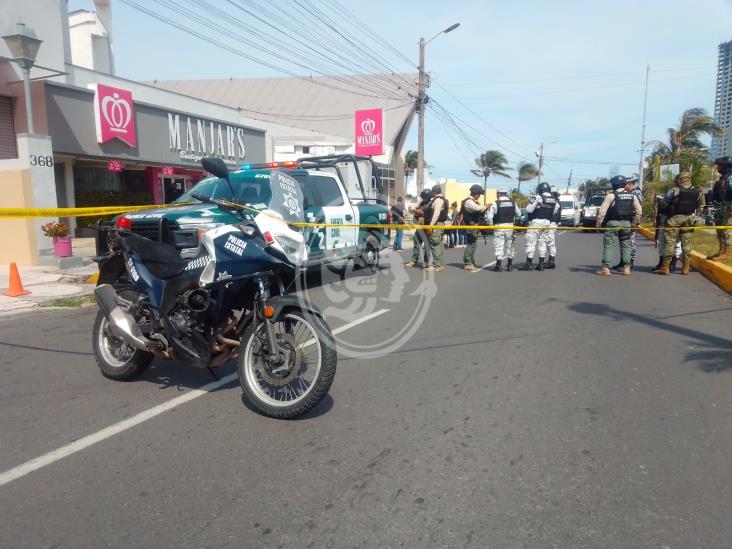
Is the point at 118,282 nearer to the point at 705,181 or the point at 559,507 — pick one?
the point at 559,507

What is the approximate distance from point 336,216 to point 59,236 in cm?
636

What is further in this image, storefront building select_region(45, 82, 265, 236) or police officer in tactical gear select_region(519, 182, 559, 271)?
storefront building select_region(45, 82, 265, 236)

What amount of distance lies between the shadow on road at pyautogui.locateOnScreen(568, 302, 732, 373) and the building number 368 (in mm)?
10922

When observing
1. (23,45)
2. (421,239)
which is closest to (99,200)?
(23,45)

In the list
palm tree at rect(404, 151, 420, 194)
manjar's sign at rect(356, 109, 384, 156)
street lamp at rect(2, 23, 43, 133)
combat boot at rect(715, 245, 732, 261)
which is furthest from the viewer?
palm tree at rect(404, 151, 420, 194)

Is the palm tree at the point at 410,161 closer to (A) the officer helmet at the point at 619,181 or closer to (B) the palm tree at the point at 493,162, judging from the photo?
(B) the palm tree at the point at 493,162

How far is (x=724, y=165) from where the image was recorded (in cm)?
1100

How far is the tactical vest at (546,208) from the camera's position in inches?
462

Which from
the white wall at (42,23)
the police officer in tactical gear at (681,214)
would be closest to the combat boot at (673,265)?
the police officer in tactical gear at (681,214)

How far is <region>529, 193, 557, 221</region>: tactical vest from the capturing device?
1173cm

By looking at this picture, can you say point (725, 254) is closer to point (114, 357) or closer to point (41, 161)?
point (114, 357)

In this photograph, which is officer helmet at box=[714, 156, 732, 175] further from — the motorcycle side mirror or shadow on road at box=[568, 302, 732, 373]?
the motorcycle side mirror

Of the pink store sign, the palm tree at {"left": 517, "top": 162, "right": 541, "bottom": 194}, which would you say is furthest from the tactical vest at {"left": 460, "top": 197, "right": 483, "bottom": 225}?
the palm tree at {"left": 517, "top": 162, "right": 541, "bottom": 194}

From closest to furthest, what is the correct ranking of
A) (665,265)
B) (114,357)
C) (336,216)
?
(114,357)
(336,216)
(665,265)
